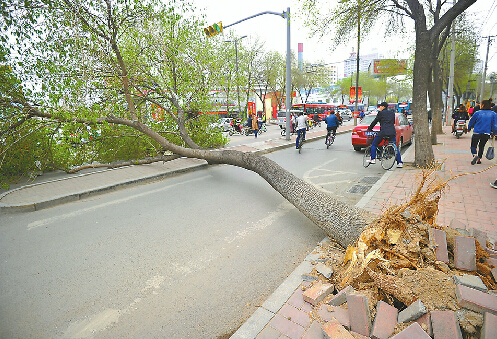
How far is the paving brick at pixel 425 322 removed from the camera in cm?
201

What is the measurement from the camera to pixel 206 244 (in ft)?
13.4

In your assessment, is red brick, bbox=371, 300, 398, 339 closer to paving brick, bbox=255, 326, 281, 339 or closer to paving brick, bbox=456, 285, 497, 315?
paving brick, bbox=456, 285, 497, 315

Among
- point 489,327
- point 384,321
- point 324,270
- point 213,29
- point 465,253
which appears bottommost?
point 324,270

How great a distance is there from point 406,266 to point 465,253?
1.79 feet

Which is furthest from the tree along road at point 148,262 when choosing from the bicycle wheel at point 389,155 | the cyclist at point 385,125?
the cyclist at point 385,125

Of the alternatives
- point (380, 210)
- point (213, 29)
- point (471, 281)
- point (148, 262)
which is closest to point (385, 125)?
point (380, 210)

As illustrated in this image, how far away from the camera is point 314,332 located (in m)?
2.28

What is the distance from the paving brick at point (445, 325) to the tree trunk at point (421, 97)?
274 inches

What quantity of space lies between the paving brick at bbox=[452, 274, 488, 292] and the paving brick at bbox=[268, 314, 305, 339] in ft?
Result: 4.47

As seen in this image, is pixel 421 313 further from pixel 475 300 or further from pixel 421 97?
pixel 421 97

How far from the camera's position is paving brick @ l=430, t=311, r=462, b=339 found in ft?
6.31

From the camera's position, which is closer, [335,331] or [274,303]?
[335,331]

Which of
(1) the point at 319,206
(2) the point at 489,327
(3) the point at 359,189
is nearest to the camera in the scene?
(2) the point at 489,327

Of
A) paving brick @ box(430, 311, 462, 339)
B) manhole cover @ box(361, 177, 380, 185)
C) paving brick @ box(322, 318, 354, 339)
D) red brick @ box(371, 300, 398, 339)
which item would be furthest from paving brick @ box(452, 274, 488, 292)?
manhole cover @ box(361, 177, 380, 185)
